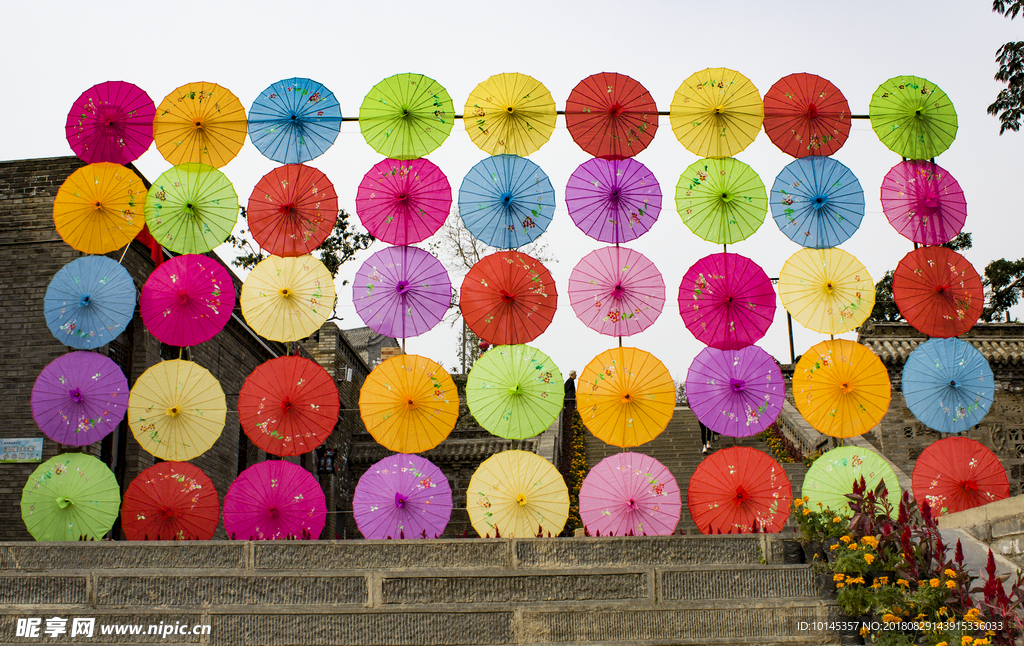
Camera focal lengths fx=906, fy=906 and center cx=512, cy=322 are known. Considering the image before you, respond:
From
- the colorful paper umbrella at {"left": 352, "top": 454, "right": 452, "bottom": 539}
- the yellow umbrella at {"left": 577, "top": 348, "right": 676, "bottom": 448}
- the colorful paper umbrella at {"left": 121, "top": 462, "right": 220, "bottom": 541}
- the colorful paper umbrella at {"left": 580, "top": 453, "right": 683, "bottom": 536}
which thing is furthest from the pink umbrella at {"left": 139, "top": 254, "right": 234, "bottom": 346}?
the colorful paper umbrella at {"left": 580, "top": 453, "right": 683, "bottom": 536}

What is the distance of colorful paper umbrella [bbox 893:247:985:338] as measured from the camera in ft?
30.8

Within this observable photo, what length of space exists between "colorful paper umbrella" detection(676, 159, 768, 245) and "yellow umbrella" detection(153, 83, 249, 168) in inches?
189

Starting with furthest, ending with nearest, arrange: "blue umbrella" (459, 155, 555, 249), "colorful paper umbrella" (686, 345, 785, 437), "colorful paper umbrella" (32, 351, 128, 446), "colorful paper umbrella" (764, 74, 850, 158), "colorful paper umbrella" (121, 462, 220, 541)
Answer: "colorful paper umbrella" (764, 74, 850, 158)
"blue umbrella" (459, 155, 555, 249)
"colorful paper umbrella" (32, 351, 128, 446)
"colorful paper umbrella" (686, 345, 785, 437)
"colorful paper umbrella" (121, 462, 220, 541)

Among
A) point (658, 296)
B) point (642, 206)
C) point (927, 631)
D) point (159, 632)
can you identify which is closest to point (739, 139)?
point (642, 206)

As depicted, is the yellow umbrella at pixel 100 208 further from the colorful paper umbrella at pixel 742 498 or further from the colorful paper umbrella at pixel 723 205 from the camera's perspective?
the colorful paper umbrella at pixel 742 498

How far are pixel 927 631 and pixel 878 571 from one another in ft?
2.27

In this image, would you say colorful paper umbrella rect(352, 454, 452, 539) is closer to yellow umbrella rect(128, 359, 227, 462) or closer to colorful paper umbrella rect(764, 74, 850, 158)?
yellow umbrella rect(128, 359, 227, 462)

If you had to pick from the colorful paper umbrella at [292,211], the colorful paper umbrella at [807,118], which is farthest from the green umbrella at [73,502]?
the colorful paper umbrella at [807,118]

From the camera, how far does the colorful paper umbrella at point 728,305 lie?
9.13 meters

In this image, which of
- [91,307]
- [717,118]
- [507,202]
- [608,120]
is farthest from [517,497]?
[91,307]

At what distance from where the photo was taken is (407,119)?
9.61 m

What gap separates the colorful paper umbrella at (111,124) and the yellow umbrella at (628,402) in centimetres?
546

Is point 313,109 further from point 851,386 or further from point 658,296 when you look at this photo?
point 851,386

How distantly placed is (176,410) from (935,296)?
7830 millimetres
